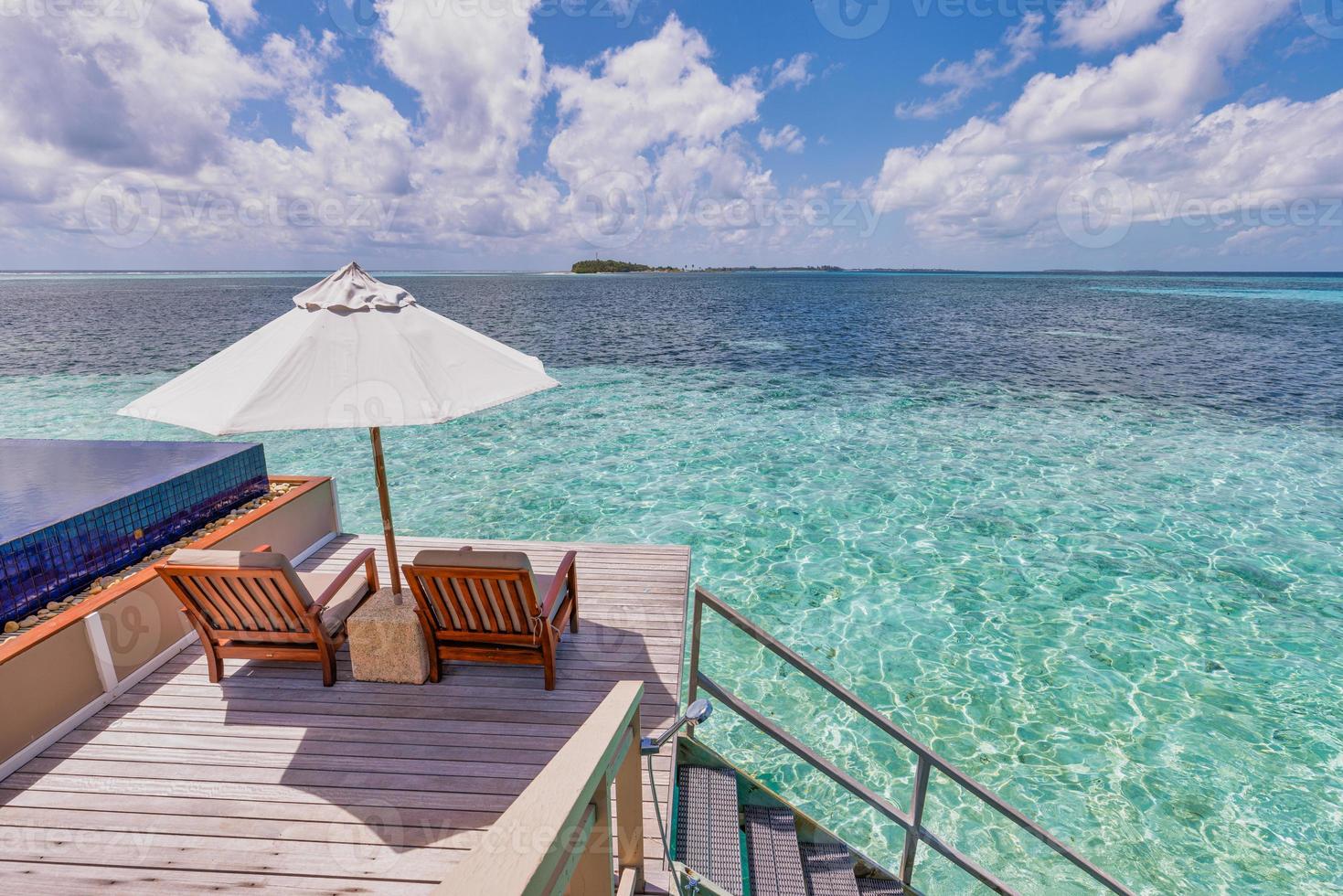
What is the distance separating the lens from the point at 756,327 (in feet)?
153

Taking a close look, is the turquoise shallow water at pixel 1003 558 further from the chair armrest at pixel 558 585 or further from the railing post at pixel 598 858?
the railing post at pixel 598 858

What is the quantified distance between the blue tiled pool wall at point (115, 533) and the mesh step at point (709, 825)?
4952mm

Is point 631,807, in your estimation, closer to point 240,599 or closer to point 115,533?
point 240,599

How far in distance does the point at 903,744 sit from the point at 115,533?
20.9 ft

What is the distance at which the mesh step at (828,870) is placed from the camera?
3865 mm

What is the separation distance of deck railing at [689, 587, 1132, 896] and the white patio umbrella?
191cm

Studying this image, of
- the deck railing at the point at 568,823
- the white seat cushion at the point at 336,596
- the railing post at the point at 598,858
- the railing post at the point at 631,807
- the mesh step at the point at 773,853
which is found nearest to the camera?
the deck railing at the point at 568,823

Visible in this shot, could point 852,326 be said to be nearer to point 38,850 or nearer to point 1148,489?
point 1148,489

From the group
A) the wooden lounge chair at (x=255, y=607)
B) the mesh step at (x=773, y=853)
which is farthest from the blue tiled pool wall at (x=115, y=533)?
the mesh step at (x=773, y=853)

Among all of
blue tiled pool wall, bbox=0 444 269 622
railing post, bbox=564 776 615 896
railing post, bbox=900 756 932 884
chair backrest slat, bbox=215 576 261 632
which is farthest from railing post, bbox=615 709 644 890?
blue tiled pool wall, bbox=0 444 269 622

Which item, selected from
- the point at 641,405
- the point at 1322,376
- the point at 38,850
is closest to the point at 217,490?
the point at 38,850

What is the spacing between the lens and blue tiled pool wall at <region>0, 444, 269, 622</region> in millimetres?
4508

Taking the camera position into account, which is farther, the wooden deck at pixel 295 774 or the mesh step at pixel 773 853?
the mesh step at pixel 773 853

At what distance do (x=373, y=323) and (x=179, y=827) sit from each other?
9.31 ft
